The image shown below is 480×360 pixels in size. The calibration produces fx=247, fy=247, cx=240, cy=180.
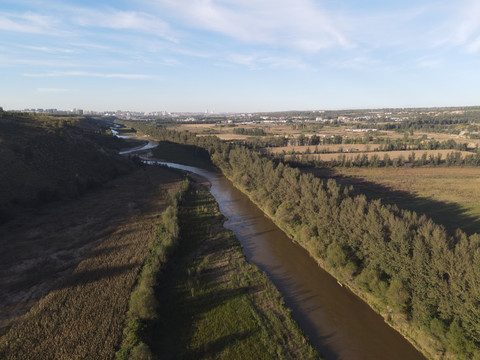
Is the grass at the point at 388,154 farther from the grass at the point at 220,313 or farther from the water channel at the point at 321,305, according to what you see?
the grass at the point at 220,313

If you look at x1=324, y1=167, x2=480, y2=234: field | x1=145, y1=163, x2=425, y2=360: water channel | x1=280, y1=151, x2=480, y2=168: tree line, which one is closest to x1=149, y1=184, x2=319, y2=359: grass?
x1=145, y1=163, x2=425, y2=360: water channel

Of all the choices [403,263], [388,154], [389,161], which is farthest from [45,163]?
[388,154]

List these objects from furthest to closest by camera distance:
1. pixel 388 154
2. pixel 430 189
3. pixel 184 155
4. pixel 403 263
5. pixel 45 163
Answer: pixel 184 155
pixel 388 154
pixel 45 163
pixel 430 189
pixel 403 263

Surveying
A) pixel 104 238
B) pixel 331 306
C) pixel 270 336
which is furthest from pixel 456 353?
pixel 104 238

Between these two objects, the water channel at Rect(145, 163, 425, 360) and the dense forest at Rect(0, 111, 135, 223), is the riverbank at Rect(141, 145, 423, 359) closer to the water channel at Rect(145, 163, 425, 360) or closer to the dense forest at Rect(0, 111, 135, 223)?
the water channel at Rect(145, 163, 425, 360)

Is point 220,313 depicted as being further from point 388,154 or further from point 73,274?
point 388,154

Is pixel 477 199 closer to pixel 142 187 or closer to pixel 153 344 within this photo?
pixel 153 344

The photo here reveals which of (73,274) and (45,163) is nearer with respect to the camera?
(73,274)
